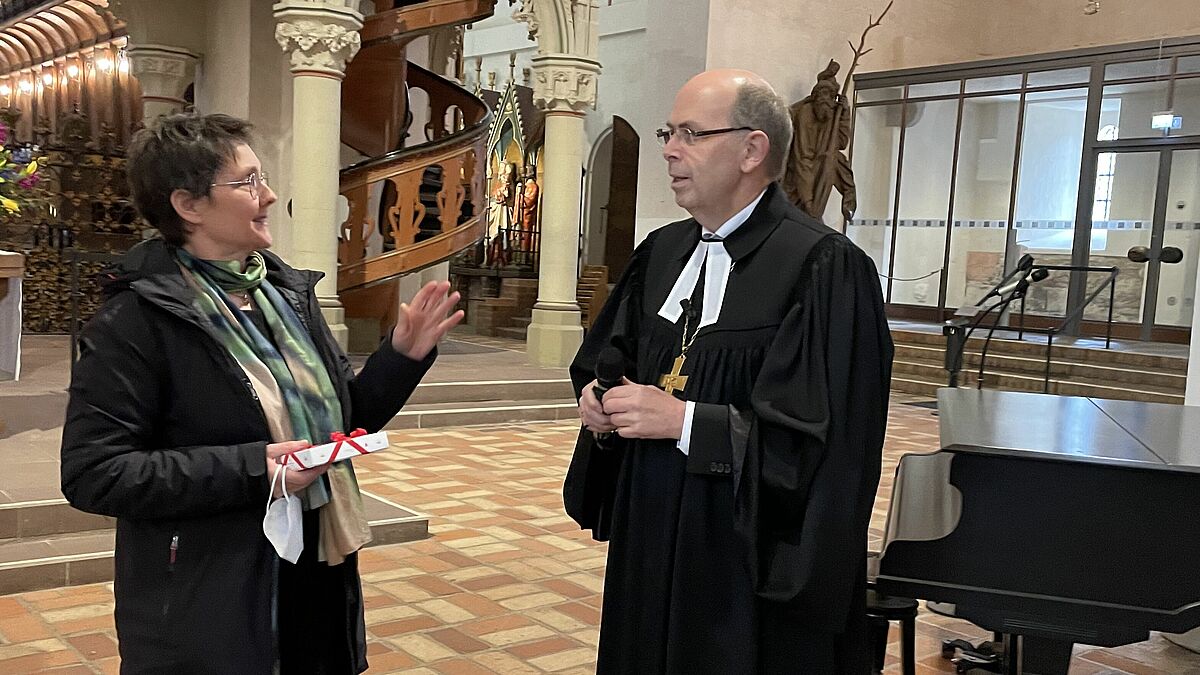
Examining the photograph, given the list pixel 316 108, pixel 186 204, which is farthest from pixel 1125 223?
pixel 186 204

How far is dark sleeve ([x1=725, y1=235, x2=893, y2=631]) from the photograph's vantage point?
1703 mm

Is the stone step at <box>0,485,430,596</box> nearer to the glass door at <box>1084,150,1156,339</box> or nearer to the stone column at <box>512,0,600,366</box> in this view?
the stone column at <box>512,0,600,366</box>

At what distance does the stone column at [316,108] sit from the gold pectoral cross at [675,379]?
5791 millimetres

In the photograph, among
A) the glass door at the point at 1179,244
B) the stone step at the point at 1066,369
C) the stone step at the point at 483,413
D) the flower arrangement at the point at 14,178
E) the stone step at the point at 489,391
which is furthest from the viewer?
the glass door at the point at 1179,244

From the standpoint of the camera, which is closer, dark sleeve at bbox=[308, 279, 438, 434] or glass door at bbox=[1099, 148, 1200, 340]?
dark sleeve at bbox=[308, 279, 438, 434]

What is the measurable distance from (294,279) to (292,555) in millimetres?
505

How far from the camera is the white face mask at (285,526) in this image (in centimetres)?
164

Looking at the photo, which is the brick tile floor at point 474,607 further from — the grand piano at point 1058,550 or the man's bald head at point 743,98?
the man's bald head at point 743,98

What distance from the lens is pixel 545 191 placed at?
29.0 ft

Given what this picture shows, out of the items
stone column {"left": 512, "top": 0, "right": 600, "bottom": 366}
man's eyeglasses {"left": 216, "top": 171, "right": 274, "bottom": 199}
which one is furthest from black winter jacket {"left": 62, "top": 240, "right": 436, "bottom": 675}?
stone column {"left": 512, "top": 0, "right": 600, "bottom": 366}

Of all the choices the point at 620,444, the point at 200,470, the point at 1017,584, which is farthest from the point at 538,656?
the point at 200,470

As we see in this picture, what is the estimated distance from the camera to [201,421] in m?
1.65

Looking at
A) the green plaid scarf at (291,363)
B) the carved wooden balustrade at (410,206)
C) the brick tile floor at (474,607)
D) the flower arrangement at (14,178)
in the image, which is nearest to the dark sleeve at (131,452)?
the green plaid scarf at (291,363)

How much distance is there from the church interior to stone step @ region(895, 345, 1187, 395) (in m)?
0.03
